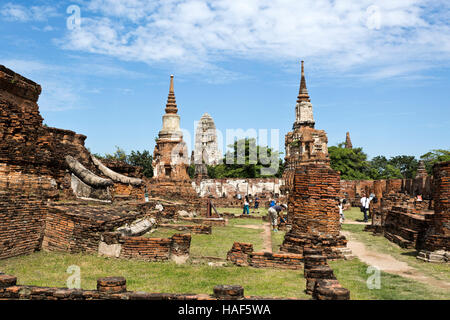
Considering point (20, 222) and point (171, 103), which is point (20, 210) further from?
point (171, 103)

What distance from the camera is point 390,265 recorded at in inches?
366

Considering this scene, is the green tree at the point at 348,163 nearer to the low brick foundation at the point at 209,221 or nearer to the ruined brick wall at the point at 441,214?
the low brick foundation at the point at 209,221

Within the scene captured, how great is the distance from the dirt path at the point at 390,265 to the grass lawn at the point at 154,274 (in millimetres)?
2179

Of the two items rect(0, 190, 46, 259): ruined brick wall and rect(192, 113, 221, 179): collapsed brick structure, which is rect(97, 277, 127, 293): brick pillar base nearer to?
rect(0, 190, 46, 259): ruined brick wall

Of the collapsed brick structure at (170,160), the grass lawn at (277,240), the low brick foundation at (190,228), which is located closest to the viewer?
the grass lawn at (277,240)

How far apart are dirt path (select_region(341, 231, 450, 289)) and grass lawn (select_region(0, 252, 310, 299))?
2.18 m

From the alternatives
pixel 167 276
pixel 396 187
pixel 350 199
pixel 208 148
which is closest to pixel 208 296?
pixel 167 276

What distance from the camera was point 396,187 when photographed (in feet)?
98.9

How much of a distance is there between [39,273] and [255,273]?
3814mm

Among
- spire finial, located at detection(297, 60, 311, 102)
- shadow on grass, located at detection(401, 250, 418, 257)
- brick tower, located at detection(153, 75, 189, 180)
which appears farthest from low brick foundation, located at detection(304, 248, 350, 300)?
spire finial, located at detection(297, 60, 311, 102)

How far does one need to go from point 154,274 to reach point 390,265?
5.31 meters

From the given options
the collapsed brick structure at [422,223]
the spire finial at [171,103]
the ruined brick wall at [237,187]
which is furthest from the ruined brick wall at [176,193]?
the ruined brick wall at [237,187]

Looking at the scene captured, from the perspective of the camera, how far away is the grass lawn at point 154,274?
654 centimetres
